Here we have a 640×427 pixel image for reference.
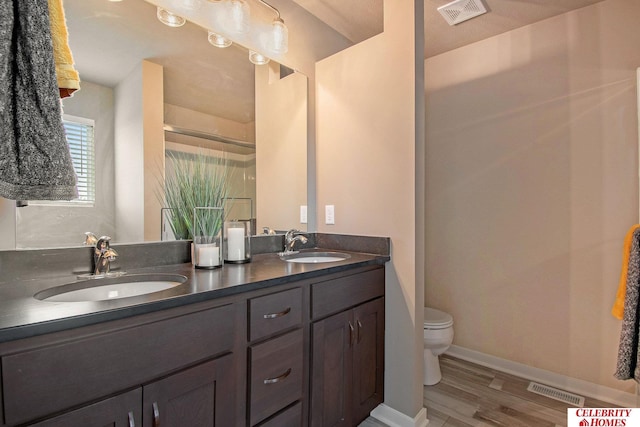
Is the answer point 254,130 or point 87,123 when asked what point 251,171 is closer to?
point 254,130

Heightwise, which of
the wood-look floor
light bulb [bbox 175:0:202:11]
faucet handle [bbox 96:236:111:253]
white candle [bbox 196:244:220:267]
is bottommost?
the wood-look floor

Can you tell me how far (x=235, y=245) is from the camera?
1484 mm

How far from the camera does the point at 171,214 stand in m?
1.45

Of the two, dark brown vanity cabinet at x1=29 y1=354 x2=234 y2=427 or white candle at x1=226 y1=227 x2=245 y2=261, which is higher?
white candle at x1=226 y1=227 x2=245 y2=261

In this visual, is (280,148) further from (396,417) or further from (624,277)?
(624,277)

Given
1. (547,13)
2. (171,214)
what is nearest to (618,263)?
(547,13)

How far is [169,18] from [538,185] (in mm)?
2470

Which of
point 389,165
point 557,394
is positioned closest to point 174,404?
point 389,165

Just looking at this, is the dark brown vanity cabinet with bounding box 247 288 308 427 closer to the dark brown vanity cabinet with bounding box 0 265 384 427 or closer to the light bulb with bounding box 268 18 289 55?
the dark brown vanity cabinet with bounding box 0 265 384 427

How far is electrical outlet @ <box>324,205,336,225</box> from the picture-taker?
2.03 meters

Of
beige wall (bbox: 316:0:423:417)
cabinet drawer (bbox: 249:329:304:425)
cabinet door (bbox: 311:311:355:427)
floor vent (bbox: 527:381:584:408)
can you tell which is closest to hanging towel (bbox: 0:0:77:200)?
cabinet drawer (bbox: 249:329:304:425)

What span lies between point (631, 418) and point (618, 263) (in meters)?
0.84

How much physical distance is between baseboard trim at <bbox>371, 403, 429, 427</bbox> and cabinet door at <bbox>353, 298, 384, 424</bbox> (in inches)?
2.7

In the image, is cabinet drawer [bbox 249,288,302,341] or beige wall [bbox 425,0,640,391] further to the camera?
beige wall [bbox 425,0,640,391]
